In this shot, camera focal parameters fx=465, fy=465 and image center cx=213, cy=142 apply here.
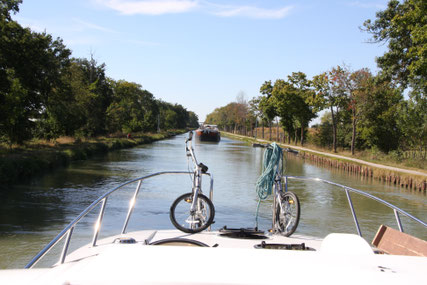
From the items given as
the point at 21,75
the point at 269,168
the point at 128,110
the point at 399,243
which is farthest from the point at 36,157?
the point at 128,110

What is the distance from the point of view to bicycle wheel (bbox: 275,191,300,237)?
17.5 ft

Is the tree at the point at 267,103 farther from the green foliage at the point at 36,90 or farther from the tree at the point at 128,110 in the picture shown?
the green foliage at the point at 36,90

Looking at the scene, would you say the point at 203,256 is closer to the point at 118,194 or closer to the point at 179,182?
the point at 118,194

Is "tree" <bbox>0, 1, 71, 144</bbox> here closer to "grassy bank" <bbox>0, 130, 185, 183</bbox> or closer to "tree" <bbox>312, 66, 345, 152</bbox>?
"grassy bank" <bbox>0, 130, 185, 183</bbox>

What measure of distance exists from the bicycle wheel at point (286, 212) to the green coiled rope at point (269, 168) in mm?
208

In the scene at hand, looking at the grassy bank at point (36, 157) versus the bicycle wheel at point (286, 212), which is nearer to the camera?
the bicycle wheel at point (286, 212)

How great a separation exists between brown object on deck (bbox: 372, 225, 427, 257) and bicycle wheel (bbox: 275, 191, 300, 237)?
53.1 inches

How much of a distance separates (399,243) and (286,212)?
192 cm

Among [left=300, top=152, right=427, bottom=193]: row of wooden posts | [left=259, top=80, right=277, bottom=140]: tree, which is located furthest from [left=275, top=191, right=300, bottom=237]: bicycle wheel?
[left=259, top=80, right=277, bottom=140]: tree

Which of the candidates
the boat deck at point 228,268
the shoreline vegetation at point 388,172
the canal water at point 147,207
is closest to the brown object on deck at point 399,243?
the boat deck at point 228,268

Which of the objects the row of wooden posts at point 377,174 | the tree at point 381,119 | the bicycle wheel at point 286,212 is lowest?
the row of wooden posts at point 377,174

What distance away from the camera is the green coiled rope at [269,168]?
556cm

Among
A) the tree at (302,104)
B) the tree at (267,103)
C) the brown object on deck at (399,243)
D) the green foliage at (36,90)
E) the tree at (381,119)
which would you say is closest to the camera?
the brown object on deck at (399,243)

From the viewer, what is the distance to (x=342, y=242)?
1.97m
